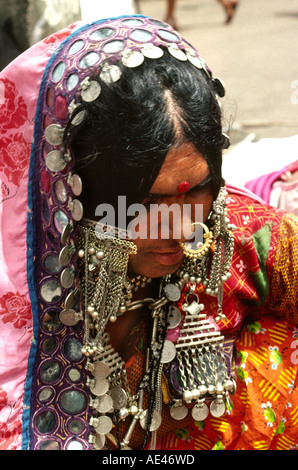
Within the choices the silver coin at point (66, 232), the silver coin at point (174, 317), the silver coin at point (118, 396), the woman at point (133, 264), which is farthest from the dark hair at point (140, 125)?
the silver coin at point (118, 396)

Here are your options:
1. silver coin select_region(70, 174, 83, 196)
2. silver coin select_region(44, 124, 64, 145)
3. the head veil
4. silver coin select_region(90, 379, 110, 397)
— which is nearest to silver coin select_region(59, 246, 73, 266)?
the head veil

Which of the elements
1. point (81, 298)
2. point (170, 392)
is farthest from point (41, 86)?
point (170, 392)

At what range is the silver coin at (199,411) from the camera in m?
1.69

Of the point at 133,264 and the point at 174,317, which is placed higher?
the point at 133,264

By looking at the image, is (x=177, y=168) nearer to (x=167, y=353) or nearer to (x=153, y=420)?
(x=167, y=353)

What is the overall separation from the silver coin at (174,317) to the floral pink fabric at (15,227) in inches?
14.0

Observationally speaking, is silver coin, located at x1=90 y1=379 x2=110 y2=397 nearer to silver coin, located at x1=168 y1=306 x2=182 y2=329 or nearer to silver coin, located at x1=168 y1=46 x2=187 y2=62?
silver coin, located at x1=168 y1=306 x2=182 y2=329

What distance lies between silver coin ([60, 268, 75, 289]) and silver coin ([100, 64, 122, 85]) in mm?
436

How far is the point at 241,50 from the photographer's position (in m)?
6.62

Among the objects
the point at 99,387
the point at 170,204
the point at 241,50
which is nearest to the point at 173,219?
the point at 170,204

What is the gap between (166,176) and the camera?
4.36ft

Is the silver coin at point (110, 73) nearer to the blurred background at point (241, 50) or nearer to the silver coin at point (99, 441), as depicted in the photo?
the blurred background at point (241, 50)

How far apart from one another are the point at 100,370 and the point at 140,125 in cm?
63

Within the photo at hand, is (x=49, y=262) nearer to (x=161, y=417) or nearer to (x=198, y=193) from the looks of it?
(x=198, y=193)
